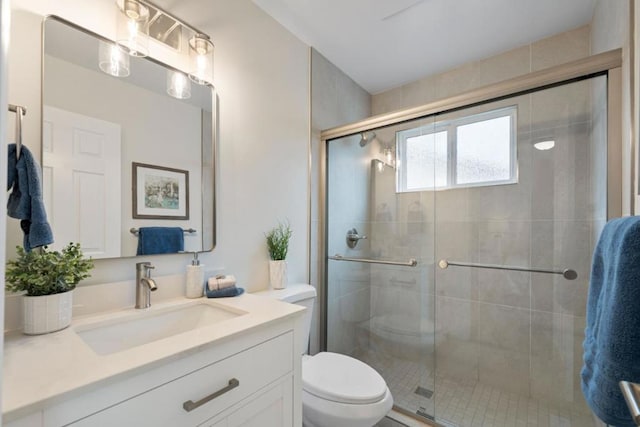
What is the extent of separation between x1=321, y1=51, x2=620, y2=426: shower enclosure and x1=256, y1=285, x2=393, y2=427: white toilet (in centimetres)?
64

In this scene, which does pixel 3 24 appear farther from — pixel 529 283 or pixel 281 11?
pixel 529 283

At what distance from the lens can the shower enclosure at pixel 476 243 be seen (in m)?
1.49

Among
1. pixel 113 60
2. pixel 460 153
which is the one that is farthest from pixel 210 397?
pixel 460 153

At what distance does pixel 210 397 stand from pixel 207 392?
0.06ft

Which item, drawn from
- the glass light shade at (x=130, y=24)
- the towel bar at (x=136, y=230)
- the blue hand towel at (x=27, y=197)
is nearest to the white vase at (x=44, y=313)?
the blue hand towel at (x=27, y=197)

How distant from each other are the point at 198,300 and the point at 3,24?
3.38ft

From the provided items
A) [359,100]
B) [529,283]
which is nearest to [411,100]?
[359,100]

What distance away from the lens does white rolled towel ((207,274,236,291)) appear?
1270mm

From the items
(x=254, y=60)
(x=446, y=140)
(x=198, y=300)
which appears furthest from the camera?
(x=446, y=140)

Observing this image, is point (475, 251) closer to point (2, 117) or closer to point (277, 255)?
point (277, 255)

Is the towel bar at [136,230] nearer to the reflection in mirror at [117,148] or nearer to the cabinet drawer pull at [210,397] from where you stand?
the reflection in mirror at [117,148]

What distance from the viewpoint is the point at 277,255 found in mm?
1661

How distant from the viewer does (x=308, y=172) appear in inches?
78.5

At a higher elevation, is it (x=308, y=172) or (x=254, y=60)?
(x=254, y=60)
